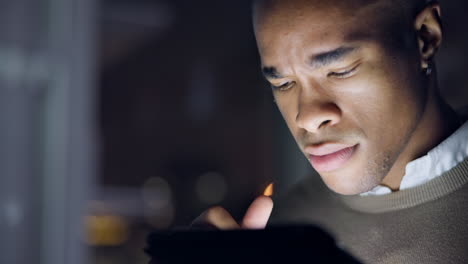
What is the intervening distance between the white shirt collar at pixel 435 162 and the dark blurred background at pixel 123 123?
1.41ft

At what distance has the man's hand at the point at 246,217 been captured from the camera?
0.45 m

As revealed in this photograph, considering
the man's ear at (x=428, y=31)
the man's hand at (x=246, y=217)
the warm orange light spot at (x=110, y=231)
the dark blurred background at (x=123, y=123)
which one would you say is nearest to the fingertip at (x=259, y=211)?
the man's hand at (x=246, y=217)

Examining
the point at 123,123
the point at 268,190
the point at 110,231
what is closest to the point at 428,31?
the point at 268,190

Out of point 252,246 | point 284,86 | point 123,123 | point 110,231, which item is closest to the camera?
point 252,246

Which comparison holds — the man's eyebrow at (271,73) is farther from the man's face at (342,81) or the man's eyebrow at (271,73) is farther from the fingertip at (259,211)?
the fingertip at (259,211)

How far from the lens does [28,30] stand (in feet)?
5.98

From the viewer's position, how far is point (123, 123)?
270 cm

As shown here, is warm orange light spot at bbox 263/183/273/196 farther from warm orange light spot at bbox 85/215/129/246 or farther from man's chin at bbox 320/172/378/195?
warm orange light spot at bbox 85/215/129/246

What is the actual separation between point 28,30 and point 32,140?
15.7 inches

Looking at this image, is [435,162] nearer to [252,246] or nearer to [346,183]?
[346,183]

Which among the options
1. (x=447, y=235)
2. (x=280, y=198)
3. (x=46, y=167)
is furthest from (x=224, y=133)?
(x=447, y=235)

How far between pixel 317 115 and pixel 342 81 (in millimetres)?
43

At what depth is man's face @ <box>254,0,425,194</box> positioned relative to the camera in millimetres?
447

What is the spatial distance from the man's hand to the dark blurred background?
0.50 m
